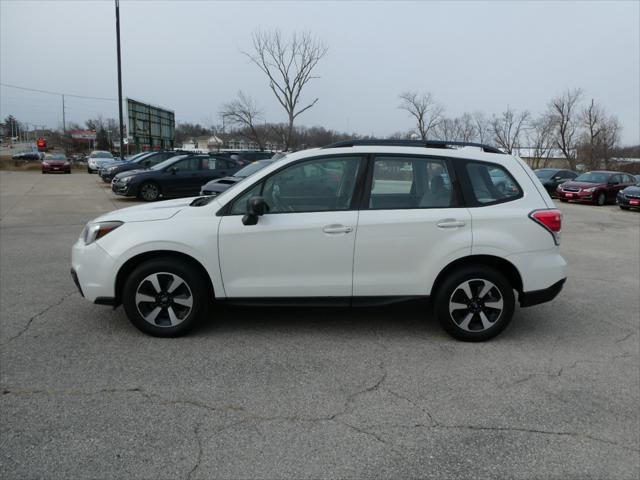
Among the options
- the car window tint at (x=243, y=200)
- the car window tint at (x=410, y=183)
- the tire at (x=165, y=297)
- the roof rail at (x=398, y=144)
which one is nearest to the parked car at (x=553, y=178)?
the roof rail at (x=398, y=144)

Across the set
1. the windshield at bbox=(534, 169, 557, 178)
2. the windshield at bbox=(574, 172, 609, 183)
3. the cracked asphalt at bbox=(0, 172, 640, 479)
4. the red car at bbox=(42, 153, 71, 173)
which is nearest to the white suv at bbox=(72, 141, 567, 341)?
the cracked asphalt at bbox=(0, 172, 640, 479)

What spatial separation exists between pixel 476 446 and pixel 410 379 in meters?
0.90

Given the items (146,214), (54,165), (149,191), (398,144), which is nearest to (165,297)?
(146,214)

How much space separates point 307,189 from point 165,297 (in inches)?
61.1

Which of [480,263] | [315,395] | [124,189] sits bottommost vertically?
[315,395]

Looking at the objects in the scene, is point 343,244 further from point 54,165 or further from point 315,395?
point 54,165

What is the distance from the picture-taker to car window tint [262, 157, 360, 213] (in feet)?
14.7

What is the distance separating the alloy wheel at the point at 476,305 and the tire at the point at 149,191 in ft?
47.1

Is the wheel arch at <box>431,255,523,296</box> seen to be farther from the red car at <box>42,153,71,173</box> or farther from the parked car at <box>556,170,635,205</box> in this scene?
the red car at <box>42,153,71,173</box>

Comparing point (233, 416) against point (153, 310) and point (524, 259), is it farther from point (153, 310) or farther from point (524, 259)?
point (524, 259)

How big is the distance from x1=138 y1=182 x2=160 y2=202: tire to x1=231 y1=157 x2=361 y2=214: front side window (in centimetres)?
1358

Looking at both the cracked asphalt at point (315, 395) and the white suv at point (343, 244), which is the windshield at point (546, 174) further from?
the white suv at point (343, 244)

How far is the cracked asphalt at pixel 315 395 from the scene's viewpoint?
9.29ft

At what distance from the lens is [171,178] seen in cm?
1739
